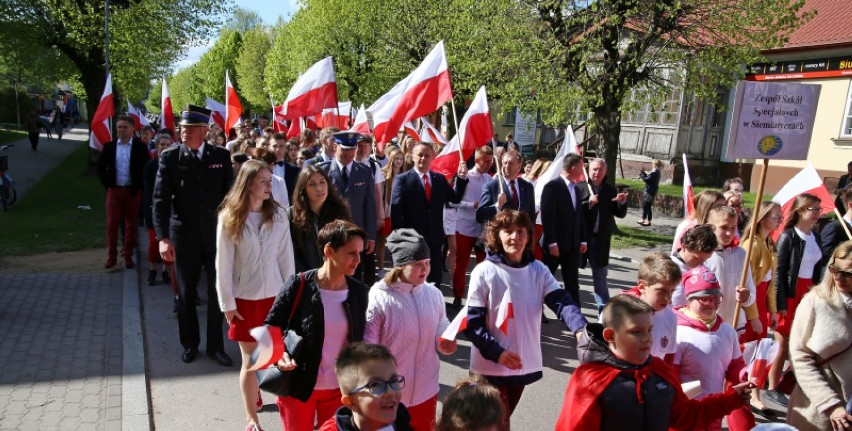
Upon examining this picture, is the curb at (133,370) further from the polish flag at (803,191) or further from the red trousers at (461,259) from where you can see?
the polish flag at (803,191)

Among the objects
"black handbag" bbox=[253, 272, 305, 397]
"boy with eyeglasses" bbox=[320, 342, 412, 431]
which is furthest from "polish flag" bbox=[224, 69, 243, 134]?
"boy with eyeglasses" bbox=[320, 342, 412, 431]

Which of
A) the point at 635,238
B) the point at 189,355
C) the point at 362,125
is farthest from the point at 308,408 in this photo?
the point at 635,238

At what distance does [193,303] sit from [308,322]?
109 inches

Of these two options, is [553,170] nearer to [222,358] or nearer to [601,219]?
[601,219]

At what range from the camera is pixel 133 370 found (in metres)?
5.35

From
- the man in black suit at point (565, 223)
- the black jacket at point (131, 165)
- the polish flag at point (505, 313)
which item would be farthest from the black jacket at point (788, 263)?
the black jacket at point (131, 165)

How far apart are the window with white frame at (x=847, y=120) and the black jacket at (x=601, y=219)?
17908mm

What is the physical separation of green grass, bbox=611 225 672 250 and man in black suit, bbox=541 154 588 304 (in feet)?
19.1

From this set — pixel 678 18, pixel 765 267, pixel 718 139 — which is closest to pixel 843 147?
pixel 718 139

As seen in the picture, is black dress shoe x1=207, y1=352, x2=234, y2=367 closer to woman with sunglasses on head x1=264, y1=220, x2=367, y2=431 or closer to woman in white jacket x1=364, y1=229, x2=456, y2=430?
woman with sunglasses on head x1=264, y1=220, x2=367, y2=431

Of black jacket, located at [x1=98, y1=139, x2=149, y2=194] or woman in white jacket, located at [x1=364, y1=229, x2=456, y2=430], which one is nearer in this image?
woman in white jacket, located at [x1=364, y1=229, x2=456, y2=430]

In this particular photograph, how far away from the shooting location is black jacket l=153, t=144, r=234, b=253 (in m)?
5.45

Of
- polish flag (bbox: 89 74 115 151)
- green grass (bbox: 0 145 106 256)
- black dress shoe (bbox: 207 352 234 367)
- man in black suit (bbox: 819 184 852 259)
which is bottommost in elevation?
green grass (bbox: 0 145 106 256)

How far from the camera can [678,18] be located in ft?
42.9
